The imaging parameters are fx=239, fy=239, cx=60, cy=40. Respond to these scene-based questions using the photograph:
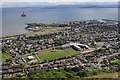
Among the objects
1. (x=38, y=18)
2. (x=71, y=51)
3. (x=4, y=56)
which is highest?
(x=38, y=18)

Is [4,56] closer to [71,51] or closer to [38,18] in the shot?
[71,51]

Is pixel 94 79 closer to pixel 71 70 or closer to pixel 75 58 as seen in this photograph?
pixel 71 70

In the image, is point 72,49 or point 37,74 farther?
point 72,49

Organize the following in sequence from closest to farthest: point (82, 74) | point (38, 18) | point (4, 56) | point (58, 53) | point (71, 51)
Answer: point (82, 74)
point (4, 56)
point (58, 53)
point (71, 51)
point (38, 18)

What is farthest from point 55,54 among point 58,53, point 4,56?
point 4,56

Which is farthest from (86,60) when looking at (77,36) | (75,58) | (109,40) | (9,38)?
(9,38)

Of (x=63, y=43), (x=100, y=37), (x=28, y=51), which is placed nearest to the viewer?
(x=28, y=51)

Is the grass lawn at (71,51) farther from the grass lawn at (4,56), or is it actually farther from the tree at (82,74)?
the tree at (82,74)

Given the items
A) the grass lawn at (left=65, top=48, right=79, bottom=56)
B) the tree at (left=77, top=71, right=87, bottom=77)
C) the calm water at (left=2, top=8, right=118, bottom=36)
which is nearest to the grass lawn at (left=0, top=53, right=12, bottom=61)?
the grass lawn at (left=65, top=48, right=79, bottom=56)

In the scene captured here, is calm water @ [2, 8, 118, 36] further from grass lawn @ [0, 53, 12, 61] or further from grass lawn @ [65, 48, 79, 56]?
grass lawn @ [65, 48, 79, 56]
